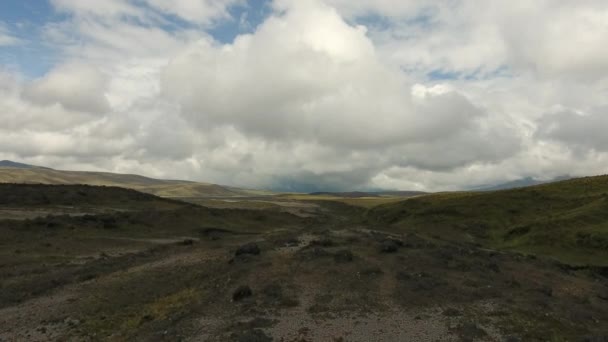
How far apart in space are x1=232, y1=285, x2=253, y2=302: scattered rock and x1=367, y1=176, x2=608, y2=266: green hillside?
42.8 m

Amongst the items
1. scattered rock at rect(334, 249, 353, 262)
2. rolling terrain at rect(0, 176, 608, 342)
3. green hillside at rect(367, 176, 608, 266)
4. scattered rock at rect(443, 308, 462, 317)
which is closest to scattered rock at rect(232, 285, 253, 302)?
rolling terrain at rect(0, 176, 608, 342)

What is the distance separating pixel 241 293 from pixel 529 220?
214ft

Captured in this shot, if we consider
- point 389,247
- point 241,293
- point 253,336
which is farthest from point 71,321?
point 389,247

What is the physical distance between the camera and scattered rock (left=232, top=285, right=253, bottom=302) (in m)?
28.8

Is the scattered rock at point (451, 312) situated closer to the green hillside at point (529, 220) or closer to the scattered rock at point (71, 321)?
the scattered rock at point (71, 321)

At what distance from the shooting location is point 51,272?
38.7 metres

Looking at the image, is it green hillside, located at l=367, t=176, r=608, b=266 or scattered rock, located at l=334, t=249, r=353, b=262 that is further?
green hillside, located at l=367, t=176, r=608, b=266

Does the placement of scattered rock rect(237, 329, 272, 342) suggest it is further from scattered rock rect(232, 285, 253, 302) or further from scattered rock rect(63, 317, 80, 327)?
scattered rock rect(63, 317, 80, 327)

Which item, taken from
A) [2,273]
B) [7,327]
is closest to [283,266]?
[7,327]

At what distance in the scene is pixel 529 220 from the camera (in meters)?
77.8

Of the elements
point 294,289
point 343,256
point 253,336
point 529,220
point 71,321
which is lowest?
point 71,321

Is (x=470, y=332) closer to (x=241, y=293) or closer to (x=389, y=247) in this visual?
(x=241, y=293)

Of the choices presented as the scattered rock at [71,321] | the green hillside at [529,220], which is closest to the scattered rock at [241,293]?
the scattered rock at [71,321]

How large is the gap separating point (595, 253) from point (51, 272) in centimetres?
6022
